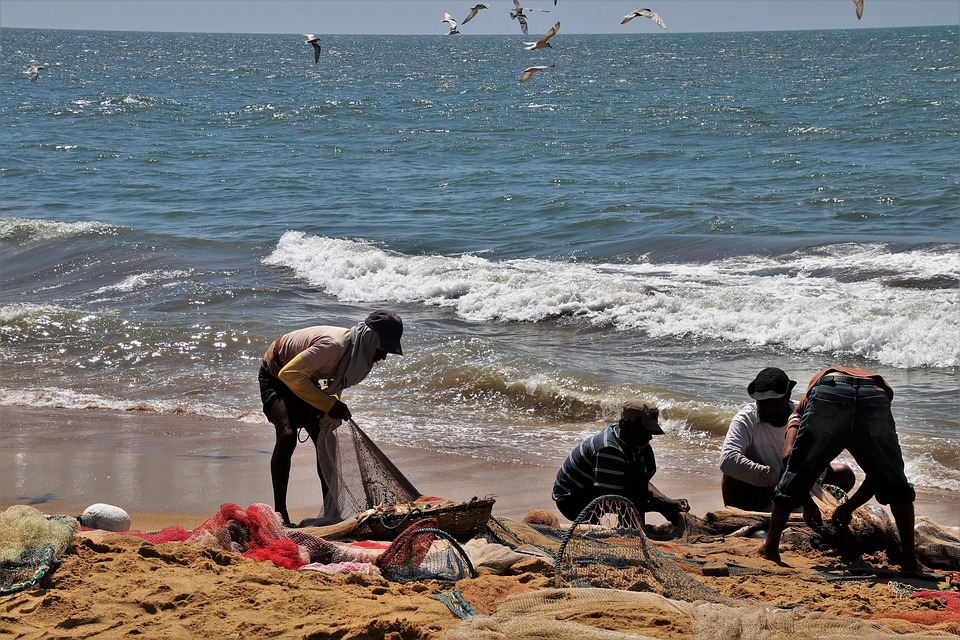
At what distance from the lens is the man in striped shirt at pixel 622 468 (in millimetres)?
4996

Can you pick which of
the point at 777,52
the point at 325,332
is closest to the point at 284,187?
the point at 325,332

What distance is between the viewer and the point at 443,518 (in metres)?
4.76

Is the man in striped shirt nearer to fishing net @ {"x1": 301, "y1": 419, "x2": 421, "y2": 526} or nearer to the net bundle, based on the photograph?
fishing net @ {"x1": 301, "y1": 419, "x2": 421, "y2": 526}

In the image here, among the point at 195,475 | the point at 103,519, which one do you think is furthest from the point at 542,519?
the point at 195,475

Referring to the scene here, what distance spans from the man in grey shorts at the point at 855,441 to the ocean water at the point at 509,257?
97.3 inches

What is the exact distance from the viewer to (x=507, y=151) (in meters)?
27.2

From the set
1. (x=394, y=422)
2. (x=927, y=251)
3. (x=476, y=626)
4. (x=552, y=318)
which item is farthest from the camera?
(x=927, y=251)

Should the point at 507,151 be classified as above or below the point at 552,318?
above

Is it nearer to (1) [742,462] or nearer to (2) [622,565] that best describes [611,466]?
(1) [742,462]

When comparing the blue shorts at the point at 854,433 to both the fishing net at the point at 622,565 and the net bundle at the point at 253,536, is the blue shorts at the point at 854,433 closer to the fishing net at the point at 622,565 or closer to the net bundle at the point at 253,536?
the fishing net at the point at 622,565

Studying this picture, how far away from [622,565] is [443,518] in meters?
0.94

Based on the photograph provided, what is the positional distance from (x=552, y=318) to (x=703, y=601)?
28.7 ft

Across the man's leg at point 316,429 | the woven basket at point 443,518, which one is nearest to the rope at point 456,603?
the woven basket at point 443,518

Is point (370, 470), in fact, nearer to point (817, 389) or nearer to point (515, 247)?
point (817, 389)
